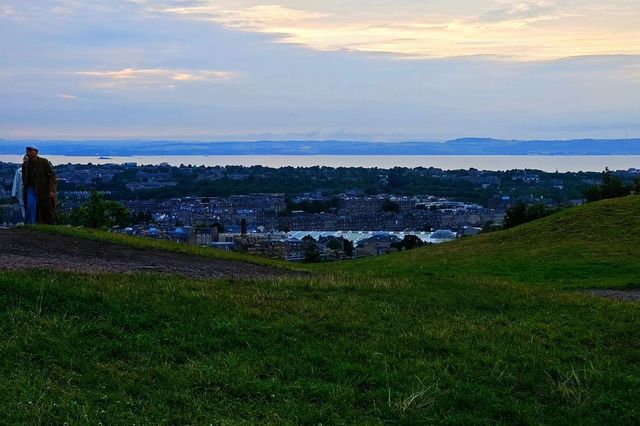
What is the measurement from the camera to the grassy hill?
18.8ft

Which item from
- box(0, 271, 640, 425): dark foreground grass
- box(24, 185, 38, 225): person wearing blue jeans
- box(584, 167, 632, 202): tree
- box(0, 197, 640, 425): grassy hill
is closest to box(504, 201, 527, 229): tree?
box(584, 167, 632, 202): tree

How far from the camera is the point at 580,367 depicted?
23.5ft

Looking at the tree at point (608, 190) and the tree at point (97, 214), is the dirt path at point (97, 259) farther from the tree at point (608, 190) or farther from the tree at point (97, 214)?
the tree at point (608, 190)

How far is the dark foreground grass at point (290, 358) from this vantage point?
5.71m

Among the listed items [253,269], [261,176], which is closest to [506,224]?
[253,269]

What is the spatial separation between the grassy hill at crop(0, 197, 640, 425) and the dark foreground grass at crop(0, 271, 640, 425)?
0.02 meters

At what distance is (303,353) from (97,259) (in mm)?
6433

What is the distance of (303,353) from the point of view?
6.97m

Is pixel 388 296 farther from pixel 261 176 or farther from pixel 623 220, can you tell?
pixel 261 176

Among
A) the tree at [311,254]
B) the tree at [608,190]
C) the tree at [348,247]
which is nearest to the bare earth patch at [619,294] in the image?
the tree at [311,254]

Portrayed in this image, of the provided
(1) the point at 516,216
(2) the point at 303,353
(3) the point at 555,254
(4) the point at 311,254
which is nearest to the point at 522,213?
(1) the point at 516,216

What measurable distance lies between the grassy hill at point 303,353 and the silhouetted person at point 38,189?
7.37 meters

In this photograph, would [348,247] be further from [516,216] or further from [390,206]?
[390,206]

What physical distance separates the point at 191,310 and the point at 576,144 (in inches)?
6919
